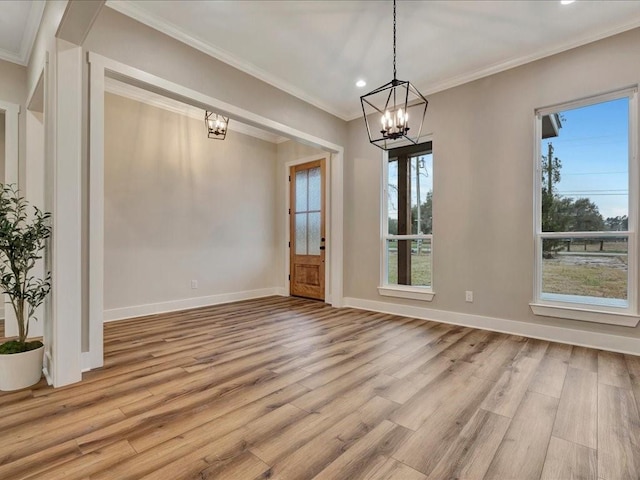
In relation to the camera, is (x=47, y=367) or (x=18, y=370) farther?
(x=47, y=367)

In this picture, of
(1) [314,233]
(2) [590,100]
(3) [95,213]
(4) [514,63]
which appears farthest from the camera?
(1) [314,233]

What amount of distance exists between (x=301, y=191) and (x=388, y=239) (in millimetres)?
2074

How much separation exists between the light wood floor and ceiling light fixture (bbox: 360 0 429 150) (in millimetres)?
1954

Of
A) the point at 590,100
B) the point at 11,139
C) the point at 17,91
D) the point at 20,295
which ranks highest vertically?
the point at 17,91

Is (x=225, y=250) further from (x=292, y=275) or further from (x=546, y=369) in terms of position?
(x=546, y=369)

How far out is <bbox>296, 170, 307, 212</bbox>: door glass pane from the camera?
19.4ft

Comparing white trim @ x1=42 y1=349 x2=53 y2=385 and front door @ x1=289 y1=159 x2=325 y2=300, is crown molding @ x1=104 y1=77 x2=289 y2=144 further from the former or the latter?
white trim @ x1=42 y1=349 x2=53 y2=385

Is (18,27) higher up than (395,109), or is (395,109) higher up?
(18,27)

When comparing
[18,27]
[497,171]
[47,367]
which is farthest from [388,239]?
[18,27]

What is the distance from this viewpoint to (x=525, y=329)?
346 cm

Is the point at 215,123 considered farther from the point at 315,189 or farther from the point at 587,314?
the point at 587,314

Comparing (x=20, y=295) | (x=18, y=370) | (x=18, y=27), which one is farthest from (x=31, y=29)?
(x=18, y=370)

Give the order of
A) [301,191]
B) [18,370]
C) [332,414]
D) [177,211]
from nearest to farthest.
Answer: [332,414]
[18,370]
[177,211]
[301,191]

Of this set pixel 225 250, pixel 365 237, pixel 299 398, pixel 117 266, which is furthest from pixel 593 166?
pixel 117 266
